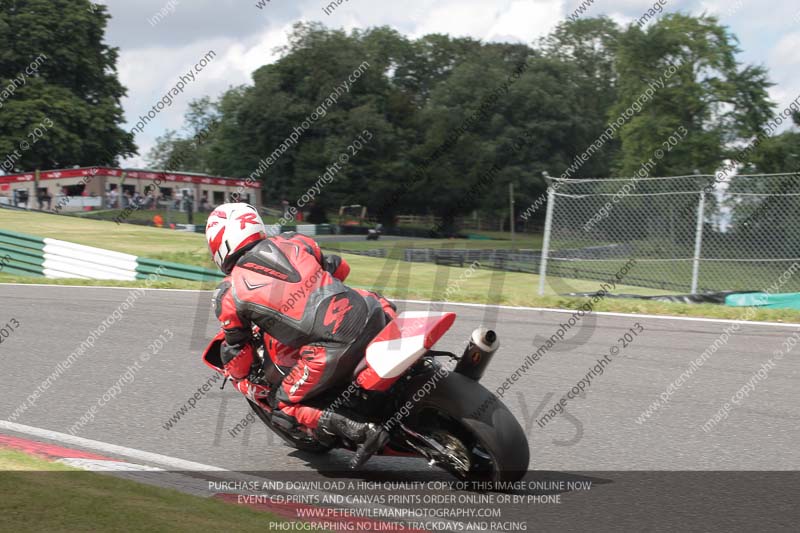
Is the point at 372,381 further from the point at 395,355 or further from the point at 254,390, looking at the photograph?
the point at 254,390

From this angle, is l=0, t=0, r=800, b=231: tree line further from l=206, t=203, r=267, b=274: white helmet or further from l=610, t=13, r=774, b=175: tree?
l=206, t=203, r=267, b=274: white helmet

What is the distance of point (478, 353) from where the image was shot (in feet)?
15.1

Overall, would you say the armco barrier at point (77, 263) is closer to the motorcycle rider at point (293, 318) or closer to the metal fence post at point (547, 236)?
the metal fence post at point (547, 236)

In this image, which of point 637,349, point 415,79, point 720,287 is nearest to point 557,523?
point 637,349

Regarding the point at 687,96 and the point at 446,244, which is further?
the point at 687,96

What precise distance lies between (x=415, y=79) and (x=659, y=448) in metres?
85.7

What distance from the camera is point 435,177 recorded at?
66125 mm

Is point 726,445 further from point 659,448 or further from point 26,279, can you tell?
point 26,279

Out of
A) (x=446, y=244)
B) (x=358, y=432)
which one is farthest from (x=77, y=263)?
(x=446, y=244)

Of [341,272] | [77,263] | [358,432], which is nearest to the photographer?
[358,432]

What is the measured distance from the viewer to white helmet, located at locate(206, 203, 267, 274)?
5.01 metres

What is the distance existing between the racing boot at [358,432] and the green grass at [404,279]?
299 inches

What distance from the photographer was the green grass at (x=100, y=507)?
143 inches

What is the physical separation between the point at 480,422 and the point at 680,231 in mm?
9818
